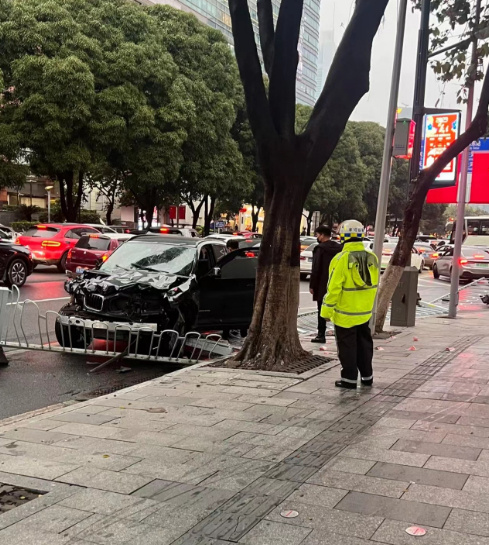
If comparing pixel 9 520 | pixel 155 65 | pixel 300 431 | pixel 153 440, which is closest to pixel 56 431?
pixel 153 440

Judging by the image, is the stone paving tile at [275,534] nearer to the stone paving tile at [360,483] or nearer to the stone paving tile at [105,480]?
the stone paving tile at [360,483]

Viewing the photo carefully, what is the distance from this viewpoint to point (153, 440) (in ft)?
16.2

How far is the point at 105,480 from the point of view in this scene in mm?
4086

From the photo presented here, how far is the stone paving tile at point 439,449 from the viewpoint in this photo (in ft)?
15.3

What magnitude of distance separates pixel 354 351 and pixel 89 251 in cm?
1300

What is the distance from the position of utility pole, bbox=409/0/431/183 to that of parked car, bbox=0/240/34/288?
31.8 ft

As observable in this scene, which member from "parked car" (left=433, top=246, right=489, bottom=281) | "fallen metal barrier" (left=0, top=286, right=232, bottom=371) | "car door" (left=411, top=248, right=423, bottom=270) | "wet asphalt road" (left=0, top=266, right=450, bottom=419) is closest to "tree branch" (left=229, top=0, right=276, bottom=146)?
"fallen metal barrier" (left=0, top=286, right=232, bottom=371)

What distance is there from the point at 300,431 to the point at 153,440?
1.20m

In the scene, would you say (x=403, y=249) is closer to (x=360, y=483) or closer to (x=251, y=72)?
(x=251, y=72)

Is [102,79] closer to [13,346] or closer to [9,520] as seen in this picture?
[13,346]

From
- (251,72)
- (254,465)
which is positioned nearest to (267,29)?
(251,72)

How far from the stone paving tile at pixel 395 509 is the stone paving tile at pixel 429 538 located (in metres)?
0.11

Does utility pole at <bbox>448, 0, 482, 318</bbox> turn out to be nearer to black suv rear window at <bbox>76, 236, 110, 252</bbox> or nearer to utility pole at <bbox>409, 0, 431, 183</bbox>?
utility pole at <bbox>409, 0, 431, 183</bbox>

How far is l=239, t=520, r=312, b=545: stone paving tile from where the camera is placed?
3.28 metres
